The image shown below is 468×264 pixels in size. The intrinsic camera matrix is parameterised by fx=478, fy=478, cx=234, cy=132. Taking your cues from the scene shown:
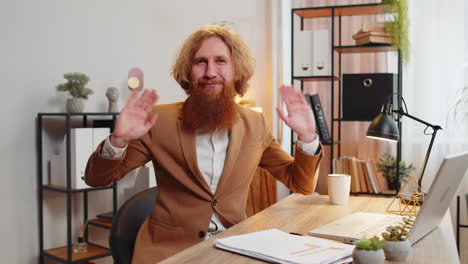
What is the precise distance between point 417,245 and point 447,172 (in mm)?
244

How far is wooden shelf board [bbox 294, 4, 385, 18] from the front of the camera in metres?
3.68

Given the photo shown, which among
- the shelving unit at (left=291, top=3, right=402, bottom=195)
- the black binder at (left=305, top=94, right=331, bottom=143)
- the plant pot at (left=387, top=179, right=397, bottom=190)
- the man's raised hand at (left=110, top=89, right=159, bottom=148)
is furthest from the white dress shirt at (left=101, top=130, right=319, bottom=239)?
the plant pot at (left=387, top=179, right=397, bottom=190)

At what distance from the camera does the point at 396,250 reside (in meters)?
1.22

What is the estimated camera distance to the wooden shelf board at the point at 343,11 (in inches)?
145

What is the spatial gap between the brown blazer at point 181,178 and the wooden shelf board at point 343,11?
6.87 feet

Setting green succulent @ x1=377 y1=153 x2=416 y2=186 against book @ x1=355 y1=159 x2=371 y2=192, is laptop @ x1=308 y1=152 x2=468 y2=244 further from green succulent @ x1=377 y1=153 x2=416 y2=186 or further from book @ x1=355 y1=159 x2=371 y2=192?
green succulent @ x1=377 y1=153 x2=416 y2=186

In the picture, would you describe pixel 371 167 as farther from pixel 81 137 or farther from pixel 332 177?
pixel 81 137

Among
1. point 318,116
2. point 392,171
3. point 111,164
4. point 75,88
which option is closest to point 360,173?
point 392,171

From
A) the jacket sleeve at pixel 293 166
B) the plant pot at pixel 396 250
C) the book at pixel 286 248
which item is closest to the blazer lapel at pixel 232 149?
the jacket sleeve at pixel 293 166

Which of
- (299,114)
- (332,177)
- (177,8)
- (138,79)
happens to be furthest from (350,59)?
(299,114)

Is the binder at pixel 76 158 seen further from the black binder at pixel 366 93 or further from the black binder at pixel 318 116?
the black binder at pixel 366 93

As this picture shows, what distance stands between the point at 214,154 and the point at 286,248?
0.70 m

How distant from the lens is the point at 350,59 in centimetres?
410

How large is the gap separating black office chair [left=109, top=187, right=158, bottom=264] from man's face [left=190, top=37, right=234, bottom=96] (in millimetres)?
485
